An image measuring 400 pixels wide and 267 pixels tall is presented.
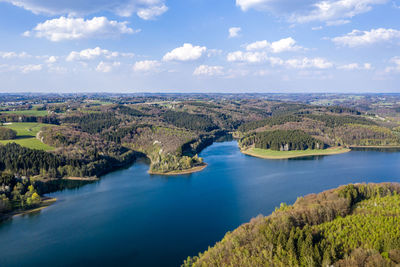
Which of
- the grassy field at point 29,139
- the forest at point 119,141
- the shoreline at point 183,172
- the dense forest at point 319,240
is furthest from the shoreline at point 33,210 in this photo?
the grassy field at point 29,139

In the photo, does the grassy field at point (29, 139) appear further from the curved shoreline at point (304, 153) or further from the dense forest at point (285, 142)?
the dense forest at point (285, 142)

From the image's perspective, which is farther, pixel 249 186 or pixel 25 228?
pixel 249 186

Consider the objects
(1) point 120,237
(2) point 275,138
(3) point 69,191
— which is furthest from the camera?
(2) point 275,138

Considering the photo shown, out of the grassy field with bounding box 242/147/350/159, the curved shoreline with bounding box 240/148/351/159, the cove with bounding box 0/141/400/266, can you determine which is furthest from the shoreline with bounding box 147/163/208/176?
the grassy field with bounding box 242/147/350/159

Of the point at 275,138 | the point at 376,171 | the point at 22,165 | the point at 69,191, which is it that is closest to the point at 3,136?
the point at 22,165

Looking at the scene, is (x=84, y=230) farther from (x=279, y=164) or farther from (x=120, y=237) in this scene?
(x=279, y=164)

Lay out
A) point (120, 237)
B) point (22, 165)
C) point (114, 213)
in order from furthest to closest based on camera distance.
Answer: point (22, 165) < point (114, 213) < point (120, 237)
